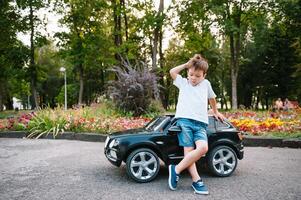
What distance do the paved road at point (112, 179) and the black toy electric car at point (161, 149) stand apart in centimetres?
22

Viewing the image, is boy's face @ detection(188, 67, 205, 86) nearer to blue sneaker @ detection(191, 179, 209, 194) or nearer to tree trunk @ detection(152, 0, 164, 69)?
blue sneaker @ detection(191, 179, 209, 194)

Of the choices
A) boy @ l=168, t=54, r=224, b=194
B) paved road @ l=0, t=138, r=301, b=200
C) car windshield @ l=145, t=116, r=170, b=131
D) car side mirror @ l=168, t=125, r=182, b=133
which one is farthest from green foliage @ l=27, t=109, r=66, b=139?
boy @ l=168, t=54, r=224, b=194

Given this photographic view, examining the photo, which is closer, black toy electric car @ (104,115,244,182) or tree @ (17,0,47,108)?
black toy electric car @ (104,115,244,182)

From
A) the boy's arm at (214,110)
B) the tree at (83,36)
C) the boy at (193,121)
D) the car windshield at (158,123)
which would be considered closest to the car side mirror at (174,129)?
the boy at (193,121)

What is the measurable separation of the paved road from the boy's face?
65.8 inches

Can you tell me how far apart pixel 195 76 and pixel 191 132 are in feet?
2.83

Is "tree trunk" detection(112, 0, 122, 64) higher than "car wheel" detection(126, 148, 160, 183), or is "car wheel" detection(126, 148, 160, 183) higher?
"tree trunk" detection(112, 0, 122, 64)

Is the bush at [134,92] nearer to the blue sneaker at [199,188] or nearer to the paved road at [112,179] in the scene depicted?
the paved road at [112,179]

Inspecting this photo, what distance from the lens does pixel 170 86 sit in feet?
147

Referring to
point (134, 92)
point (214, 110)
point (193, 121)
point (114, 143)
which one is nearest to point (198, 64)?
point (193, 121)

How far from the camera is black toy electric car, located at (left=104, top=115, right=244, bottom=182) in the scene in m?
5.79

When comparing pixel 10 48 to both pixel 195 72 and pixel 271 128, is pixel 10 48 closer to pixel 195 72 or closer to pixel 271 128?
pixel 271 128

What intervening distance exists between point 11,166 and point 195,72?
174 inches

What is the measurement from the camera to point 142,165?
580 centimetres
